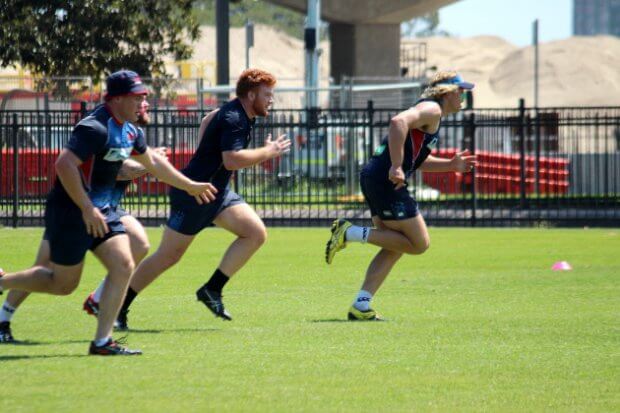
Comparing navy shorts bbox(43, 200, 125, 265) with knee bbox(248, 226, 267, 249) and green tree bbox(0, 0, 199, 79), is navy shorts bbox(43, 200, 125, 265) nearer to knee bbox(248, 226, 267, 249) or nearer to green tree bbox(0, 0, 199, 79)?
knee bbox(248, 226, 267, 249)

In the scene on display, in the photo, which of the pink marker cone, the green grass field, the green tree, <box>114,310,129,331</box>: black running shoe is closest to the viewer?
the green grass field

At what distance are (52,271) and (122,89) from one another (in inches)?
47.9

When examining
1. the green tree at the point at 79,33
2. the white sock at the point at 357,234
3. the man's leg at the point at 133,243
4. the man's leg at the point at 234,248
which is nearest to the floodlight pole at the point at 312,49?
the green tree at the point at 79,33

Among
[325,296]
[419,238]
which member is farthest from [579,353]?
[325,296]

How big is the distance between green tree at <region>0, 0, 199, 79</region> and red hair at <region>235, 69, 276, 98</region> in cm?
2049

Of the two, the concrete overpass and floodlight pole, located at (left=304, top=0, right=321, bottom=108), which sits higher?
the concrete overpass

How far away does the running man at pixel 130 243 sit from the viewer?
8594 millimetres

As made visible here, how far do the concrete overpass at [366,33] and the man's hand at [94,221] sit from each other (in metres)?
41.8

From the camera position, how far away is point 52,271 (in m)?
8.22

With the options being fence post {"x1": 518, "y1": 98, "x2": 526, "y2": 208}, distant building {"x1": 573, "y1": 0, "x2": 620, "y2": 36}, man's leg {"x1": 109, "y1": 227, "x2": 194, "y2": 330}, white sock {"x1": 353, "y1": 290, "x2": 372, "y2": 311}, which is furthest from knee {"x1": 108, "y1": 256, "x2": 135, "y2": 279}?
distant building {"x1": 573, "y1": 0, "x2": 620, "y2": 36}

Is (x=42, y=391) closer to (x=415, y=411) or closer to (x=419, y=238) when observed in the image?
(x=415, y=411)

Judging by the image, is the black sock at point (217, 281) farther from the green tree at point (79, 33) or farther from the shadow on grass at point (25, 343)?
the green tree at point (79, 33)

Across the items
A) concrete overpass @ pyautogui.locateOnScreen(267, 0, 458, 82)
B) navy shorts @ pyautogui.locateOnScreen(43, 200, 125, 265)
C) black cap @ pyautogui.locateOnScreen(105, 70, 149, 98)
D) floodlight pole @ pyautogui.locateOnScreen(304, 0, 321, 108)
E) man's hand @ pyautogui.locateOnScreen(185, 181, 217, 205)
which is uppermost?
concrete overpass @ pyautogui.locateOnScreen(267, 0, 458, 82)

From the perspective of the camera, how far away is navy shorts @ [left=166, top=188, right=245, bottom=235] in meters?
9.85
